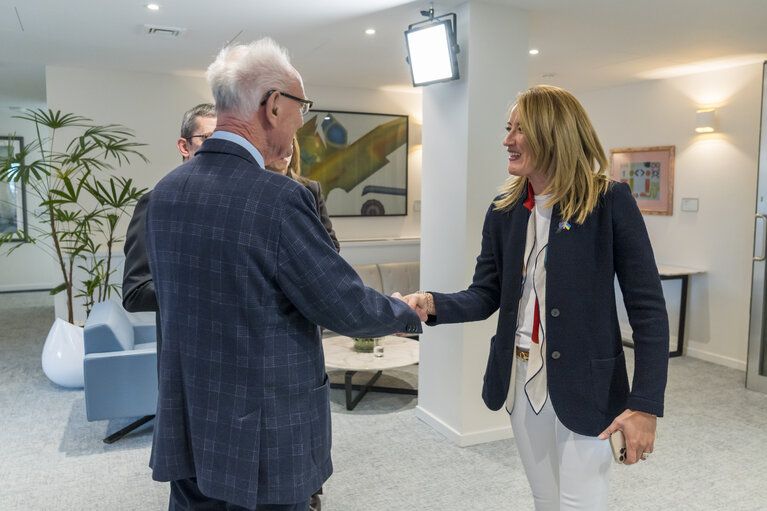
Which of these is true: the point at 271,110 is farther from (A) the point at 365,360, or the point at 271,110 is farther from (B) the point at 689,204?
(B) the point at 689,204

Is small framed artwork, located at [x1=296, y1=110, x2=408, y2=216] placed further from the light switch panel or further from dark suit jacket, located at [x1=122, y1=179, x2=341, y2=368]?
dark suit jacket, located at [x1=122, y1=179, x2=341, y2=368]

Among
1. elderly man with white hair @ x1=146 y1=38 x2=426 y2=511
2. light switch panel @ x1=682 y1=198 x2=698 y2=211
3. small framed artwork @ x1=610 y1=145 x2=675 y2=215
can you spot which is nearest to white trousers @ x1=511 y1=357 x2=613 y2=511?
elderly man with white hair @ x1=146 y1=38 x2=426 y2=511

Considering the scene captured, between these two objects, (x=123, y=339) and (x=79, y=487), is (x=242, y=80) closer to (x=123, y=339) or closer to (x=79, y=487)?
(x=79, y=487)

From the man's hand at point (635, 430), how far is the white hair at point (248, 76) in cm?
105

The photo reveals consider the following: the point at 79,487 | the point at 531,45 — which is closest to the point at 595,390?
the point at 79,487

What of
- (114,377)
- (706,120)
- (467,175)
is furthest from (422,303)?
(706,120)

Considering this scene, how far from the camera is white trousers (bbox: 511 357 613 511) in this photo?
150 cm

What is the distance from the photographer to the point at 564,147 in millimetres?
1531

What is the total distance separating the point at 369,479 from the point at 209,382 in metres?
2.12

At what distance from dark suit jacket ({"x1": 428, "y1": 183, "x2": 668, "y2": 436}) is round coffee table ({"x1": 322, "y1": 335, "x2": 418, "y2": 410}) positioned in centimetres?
258

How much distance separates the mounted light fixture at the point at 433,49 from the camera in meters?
3.29

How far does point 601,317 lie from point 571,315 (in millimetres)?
78

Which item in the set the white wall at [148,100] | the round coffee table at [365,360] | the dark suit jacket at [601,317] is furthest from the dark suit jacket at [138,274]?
the white wall at [148,100]

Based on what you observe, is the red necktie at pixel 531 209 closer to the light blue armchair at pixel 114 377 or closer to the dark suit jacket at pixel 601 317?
the dark suit jacket at pixel 601 317
